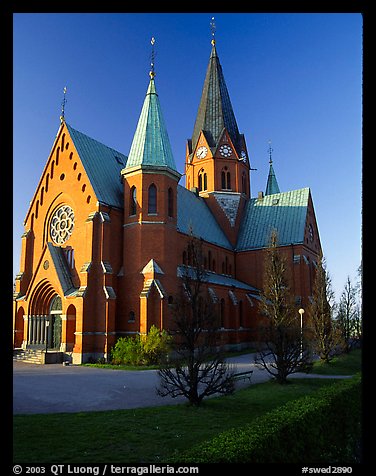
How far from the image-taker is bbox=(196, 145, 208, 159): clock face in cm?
5603

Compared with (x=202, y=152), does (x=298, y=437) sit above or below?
below

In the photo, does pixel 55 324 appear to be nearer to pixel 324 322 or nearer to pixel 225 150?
pixel 324 322

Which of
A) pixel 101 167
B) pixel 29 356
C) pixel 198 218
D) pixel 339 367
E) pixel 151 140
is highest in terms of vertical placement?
pixel 151 140

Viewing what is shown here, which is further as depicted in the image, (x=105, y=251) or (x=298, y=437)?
(x=105, y=251)

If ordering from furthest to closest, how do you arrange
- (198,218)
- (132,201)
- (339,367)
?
(198,218) < (132,201) < (339,367)

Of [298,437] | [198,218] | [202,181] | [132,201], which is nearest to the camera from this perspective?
[298,437]

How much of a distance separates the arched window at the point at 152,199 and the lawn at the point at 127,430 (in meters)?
20.9

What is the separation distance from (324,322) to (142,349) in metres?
14.3

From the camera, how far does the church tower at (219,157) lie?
5488 centimetres

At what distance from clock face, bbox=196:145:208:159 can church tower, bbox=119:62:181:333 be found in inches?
757

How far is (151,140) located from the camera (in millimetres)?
35875

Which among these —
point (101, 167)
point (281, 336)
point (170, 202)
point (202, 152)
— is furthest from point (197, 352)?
point (202, 152)

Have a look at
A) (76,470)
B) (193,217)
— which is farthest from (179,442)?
(193,217)
